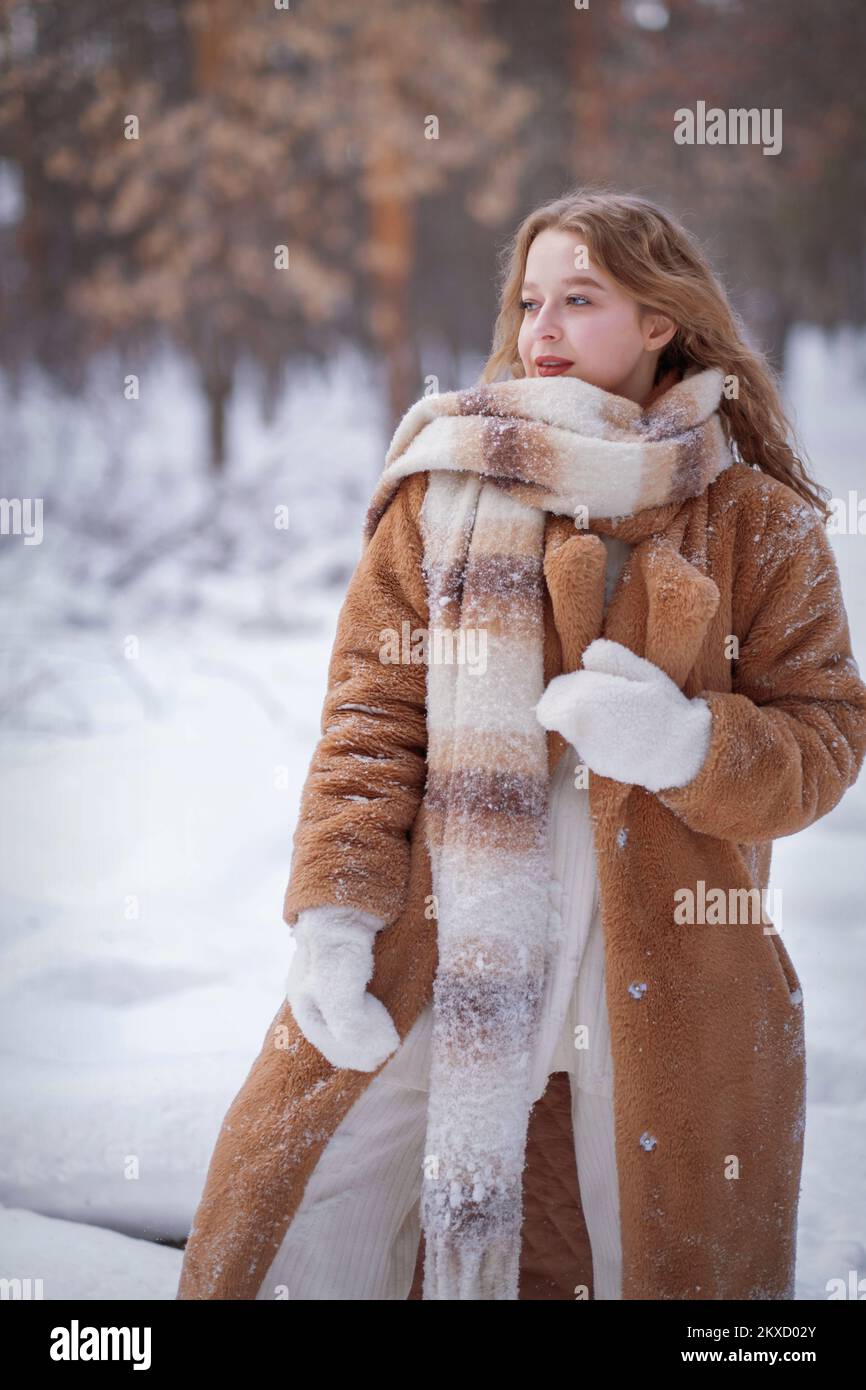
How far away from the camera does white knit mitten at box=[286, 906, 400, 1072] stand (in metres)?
1.15

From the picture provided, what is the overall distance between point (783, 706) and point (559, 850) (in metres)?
0.31

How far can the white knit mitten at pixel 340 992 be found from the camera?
1.15 meters

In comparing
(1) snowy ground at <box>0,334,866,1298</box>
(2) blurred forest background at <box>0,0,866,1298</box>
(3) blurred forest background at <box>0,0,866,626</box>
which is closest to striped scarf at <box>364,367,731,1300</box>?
(1) snowy ground at <box>0,334,866,1298</box>

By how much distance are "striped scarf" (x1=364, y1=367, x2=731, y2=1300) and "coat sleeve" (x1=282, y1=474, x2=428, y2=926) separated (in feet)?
0.11

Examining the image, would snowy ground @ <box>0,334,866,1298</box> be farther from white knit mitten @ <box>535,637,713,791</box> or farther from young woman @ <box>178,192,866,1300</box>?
white knit mitten @ <box>535,637,713,791</box>

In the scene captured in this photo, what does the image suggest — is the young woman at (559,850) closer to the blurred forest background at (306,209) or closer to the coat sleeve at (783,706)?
the coat sleeve at (783,706)

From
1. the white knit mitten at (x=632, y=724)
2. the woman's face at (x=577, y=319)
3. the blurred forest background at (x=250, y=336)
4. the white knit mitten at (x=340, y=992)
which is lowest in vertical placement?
the white knit mitten at (x=340, y=992)

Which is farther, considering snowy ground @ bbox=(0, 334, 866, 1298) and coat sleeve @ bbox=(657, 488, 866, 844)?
snowy ground @ bbox=(0, 334, 866, 1298)

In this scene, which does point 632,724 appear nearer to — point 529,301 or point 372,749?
point 372,749

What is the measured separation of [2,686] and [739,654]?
8.73 feet

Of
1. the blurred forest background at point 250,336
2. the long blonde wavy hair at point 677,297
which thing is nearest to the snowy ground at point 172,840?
the blurred forest background at point 250,336

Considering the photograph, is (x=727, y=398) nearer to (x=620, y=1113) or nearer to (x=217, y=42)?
(x=620, y=1113)

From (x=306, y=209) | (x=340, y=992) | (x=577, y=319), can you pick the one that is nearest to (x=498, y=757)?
(x=340, y=992)

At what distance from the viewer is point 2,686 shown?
3307 mm
